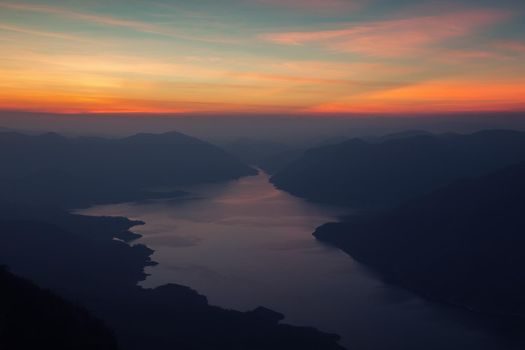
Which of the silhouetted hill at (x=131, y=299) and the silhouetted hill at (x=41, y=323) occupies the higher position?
the silhouetted hill at (x=41, y=323)

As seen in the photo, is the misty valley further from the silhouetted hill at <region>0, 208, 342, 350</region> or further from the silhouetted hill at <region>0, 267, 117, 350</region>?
the silhouetted hill at <region>0, 208, 342, 350</region>

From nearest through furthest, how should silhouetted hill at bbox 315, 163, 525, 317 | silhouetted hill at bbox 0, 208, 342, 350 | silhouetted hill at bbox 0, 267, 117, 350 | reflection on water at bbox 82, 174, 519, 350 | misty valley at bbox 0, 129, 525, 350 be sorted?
silhouetted hill at bbox 0, 267, 117, 350 < misty valley at bbox 0, 129, 525, 350 < silhouetted hill at bbox 0, 208, 342, 350 < reflection on water at bbox 82, 174, 519, 350 < silhouetted hill at bbox 315, 163, 525, 317

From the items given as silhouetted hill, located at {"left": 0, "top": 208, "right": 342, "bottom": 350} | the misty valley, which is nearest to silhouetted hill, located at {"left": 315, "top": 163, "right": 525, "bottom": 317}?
the misty valley

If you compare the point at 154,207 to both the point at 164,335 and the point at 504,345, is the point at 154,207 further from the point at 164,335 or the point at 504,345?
the point at 504,345

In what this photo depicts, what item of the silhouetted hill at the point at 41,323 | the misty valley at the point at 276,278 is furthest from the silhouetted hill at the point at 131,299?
the silhouetted hill at the point at 41,323

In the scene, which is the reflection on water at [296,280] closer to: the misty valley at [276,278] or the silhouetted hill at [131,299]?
the misty valley at [276,278]

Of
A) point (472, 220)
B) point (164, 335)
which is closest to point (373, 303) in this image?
point (164, 335)
